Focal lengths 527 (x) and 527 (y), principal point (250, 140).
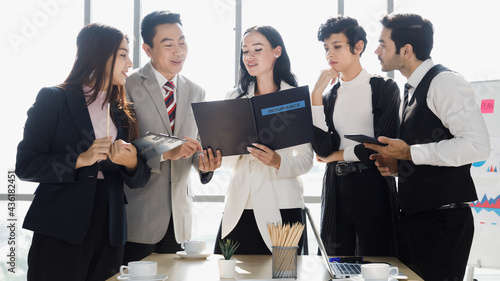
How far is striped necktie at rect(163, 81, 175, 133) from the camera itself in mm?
2908

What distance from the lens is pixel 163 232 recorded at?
8.89ft

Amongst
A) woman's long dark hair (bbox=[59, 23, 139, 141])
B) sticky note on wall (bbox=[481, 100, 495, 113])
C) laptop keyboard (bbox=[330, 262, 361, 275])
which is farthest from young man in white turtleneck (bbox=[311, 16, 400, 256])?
sticky note on wall (bbox=[481, 100, 495, 113])

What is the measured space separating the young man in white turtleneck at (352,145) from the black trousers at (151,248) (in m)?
0.80

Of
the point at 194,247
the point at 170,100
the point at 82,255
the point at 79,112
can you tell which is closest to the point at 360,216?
the point at 194,247

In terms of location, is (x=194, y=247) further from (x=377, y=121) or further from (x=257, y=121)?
(x=377, y=121)

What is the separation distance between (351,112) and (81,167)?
1.43 meters

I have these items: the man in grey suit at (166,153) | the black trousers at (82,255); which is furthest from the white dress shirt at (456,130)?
the black trousers at (82,255)

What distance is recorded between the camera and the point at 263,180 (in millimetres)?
2705

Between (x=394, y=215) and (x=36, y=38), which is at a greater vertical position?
(x=36, y=38)

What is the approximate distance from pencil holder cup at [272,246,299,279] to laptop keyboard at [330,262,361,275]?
0.16m

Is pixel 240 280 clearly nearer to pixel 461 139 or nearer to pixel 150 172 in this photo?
pixel 150 172

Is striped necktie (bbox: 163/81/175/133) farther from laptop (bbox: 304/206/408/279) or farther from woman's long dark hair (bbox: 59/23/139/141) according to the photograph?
laptop (bbox: 304/206/408/279)

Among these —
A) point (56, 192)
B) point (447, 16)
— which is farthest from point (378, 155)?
point (447, 16)

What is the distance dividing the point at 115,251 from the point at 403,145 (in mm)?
1413
